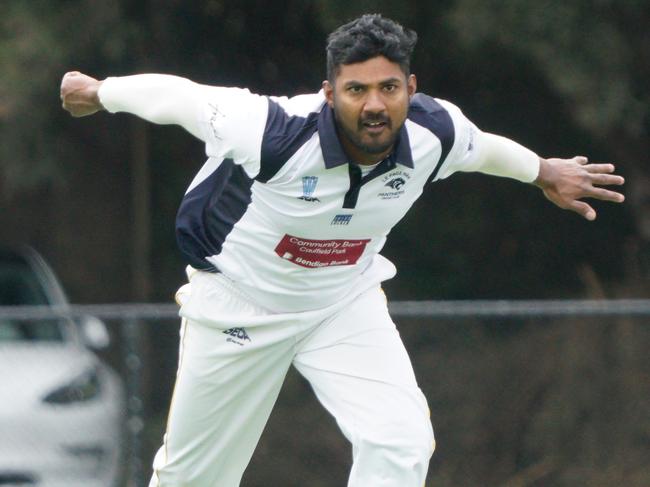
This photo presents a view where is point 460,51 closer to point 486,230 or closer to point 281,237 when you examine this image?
point 486,230

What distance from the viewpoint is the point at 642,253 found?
29.9 feet

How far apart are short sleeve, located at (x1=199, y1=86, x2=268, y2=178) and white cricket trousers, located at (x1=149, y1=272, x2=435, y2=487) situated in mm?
613

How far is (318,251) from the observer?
15.6ft

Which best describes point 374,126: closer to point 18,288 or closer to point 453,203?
point 18,288

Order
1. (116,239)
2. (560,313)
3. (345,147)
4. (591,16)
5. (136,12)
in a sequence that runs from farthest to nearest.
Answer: (116,239) → (136,12) → (591,16) → (560,313) → (345,147)

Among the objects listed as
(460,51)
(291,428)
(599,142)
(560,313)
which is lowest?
(291,428)

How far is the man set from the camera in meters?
4.49

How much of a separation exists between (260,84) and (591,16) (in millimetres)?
3093

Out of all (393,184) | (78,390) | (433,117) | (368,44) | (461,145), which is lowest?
(78,390)

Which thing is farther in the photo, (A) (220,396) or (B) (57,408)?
(B) (57,408)

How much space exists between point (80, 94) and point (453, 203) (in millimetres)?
5589

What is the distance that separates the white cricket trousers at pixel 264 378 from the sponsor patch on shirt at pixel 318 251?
190mm

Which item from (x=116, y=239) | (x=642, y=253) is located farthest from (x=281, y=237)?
(x=116, y=239)

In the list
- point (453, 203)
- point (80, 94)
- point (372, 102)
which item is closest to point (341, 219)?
point (372, 102)
